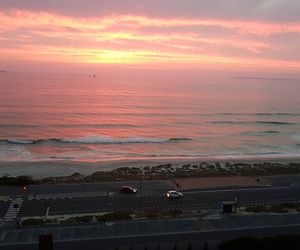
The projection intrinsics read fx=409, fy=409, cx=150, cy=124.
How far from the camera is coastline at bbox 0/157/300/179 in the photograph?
4959 centimetres

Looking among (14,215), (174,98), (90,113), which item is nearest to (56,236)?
(14,215)

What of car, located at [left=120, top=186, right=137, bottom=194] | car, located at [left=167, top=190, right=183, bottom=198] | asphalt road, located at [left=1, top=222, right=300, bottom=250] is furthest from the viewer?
car, located at [left=120, top=186, right=137, bottom=194]

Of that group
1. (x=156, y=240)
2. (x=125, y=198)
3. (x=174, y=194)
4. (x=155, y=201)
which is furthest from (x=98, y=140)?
(x=156, y=240)

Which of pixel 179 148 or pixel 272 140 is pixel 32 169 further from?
pixel 272 140

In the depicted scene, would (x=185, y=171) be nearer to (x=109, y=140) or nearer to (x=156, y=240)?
(x=156, y=240)

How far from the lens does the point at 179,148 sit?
68062 millimetres

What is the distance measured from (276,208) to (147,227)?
12.1 m

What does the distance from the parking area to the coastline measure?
764 inches

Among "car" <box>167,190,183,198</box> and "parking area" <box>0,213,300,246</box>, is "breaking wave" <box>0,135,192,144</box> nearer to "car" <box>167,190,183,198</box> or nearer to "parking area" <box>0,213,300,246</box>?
"car" <box>167,190,183,198</box>

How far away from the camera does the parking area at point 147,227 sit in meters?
27.8

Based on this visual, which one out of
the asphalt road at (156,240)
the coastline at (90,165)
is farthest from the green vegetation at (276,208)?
the coastline at (90,165)

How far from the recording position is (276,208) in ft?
114

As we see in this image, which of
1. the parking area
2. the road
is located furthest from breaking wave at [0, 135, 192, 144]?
the parking area

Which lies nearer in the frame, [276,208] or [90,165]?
[276,208]
